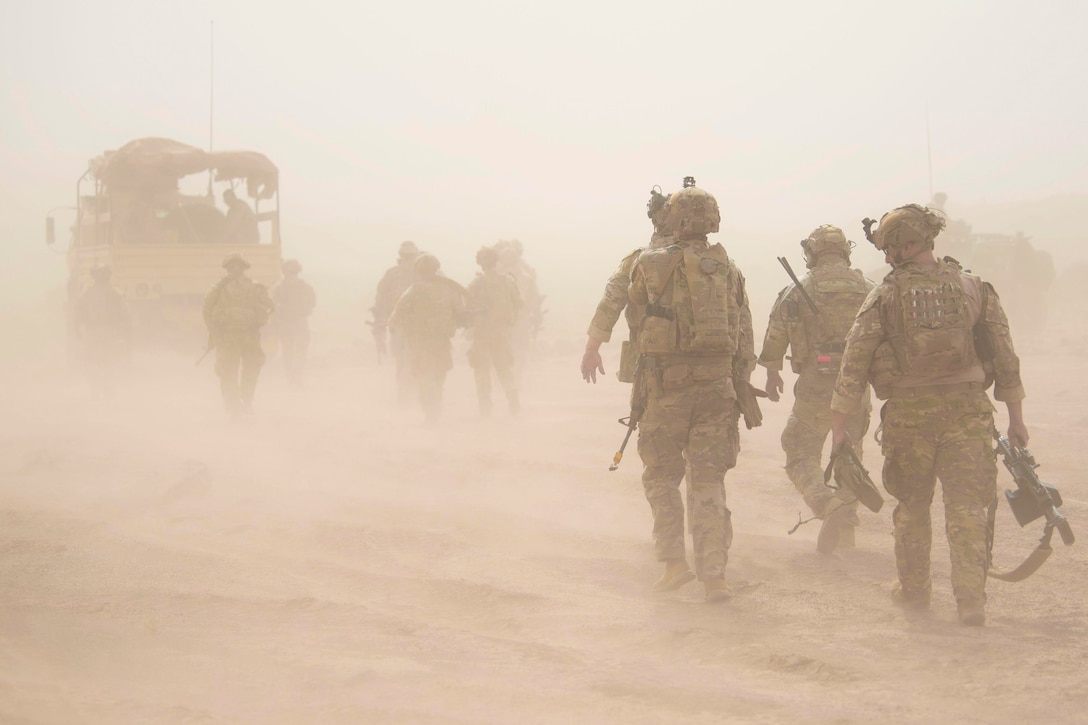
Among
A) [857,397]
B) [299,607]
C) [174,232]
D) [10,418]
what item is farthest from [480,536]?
[174,232]

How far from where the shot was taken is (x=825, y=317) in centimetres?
616

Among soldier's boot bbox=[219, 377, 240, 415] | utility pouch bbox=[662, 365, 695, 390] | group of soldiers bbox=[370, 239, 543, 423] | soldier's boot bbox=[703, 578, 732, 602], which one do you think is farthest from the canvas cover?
soldier's boot bbox=[703, 578, 732, 602]

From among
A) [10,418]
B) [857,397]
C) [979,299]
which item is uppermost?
[979,299]

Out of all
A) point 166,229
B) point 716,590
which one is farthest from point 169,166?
point 716,590

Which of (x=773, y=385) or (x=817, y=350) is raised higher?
(x=817, y=350)

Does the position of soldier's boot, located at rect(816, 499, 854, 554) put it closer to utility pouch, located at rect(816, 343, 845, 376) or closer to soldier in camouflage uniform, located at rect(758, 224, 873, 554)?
soldier in camouflage uniform, located at rect(758, 224, 873, 554)

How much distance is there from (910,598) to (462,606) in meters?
2.02

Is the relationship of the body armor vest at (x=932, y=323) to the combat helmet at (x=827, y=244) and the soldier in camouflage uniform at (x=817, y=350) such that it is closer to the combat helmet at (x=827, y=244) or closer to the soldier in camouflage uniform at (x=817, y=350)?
the soldier in camouflage uniform at (x=817, y=350)

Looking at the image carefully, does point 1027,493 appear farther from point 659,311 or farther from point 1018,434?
point 659,311

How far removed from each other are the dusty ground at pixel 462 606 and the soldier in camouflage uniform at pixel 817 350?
1.38ft

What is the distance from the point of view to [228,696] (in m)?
4.00

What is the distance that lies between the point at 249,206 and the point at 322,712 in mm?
16036

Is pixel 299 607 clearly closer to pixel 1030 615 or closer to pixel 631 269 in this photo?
pixel 631 269

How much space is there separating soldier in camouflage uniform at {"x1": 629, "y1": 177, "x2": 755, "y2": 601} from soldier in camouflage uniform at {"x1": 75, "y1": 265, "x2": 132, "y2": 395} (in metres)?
11.6
